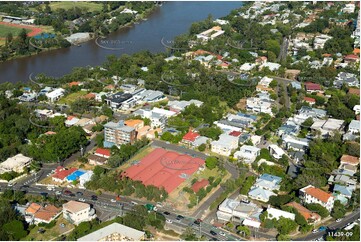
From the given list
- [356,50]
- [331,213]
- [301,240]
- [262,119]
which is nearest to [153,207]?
[301,240]

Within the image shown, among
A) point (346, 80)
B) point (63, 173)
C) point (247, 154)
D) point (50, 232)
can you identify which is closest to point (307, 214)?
point (247, 154)

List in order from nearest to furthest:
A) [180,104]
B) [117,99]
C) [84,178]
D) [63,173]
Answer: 1. [84,178]
2. [63,173]
3. [180,104]
4. [117,99]

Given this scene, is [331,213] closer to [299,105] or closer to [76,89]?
[299,105]

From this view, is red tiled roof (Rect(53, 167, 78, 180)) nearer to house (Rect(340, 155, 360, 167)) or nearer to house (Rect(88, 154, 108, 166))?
house (Rect(88, 154, 108, 166))

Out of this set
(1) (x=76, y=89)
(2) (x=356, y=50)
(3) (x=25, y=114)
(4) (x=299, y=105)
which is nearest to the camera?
(3) (x=25, y=114)

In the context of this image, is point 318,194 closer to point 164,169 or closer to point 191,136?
point 164,169

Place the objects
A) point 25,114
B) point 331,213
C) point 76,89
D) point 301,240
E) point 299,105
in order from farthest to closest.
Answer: point 76,89 → point 299,105 → point 25,114 → point 331,213 → point 301,240
